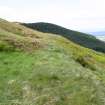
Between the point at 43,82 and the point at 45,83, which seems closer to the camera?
the point at 45,83

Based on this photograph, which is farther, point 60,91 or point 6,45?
point 6,45

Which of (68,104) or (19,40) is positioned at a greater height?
(19,40)

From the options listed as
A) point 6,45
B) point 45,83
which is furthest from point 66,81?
point 6,45

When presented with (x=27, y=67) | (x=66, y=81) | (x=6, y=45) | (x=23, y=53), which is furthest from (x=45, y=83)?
(x=6, y=45)

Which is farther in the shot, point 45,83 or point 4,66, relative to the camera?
point 4,66

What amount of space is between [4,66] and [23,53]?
19.8 feet

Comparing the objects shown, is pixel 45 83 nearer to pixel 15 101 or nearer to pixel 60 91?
pixel 60 91

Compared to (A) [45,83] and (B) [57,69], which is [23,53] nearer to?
→ (B) [57,69]

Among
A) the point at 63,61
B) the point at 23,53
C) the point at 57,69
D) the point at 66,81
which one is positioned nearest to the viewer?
the point at 66,81

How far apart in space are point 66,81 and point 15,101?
635 cm

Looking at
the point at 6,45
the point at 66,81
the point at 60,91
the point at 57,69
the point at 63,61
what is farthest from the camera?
the point at 6,45

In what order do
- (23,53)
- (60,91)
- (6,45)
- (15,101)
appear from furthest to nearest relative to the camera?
(6,45), (23,53), (60,91), (15,101)

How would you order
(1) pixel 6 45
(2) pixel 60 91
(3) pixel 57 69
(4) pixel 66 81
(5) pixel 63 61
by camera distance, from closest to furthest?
1. (2) pixel 60 91
2. (4) pixel 66 81
3. (3) pixel 57 69
4. (5) pixel 63 61
5. (1) pixel 6 45

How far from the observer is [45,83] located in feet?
105
